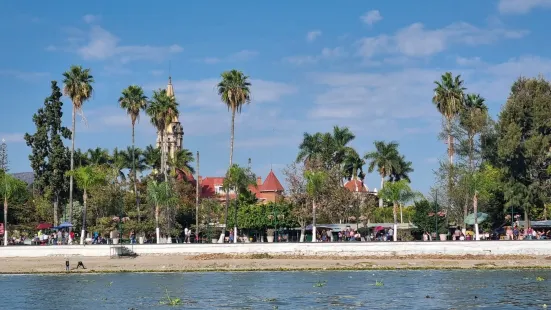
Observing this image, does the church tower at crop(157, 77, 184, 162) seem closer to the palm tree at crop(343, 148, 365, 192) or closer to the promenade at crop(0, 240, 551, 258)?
the palm tree at crop(343, 148, 365, 192)

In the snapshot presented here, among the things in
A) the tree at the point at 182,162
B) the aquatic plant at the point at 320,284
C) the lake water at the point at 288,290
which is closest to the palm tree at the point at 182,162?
the tree at the point at 182,162

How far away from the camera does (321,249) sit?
5956 centimetres

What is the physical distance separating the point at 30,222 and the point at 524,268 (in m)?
55.0

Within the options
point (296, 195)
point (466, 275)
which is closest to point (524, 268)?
point (466, 275)

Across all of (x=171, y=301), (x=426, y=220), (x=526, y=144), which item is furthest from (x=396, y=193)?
(x=171, y=301)

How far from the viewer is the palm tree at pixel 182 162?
10296 cm

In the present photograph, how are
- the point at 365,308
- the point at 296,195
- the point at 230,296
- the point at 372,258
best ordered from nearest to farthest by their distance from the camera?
the point at 365,308, the point at 230,296, the point at 372,258, the point at 296,195

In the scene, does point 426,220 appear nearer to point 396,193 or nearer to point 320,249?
point 396,193

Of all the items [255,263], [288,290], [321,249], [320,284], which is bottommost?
[288,290]

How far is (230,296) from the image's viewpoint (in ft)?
126

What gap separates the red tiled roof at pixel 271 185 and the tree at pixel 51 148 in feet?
178

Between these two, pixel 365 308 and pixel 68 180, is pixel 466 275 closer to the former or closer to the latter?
pixel 365 308

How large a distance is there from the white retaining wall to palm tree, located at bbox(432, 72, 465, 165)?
19.2m

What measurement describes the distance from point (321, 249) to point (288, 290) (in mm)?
19115
